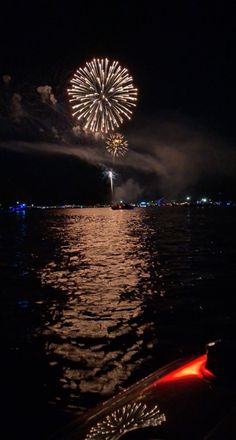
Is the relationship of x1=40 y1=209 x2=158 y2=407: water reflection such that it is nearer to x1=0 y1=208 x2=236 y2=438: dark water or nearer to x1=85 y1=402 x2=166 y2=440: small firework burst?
x1=0 y1=208 x2=236 y2=438: dark water

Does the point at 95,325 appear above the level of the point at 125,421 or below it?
below

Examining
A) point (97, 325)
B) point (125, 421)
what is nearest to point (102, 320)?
point (97, 325)

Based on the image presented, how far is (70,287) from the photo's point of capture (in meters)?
19.5

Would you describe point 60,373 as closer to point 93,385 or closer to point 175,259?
point 93,385

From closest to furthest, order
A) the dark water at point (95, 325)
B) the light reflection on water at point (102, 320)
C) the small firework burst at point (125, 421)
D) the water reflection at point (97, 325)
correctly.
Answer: the small firework burst at point (125, 421) → the dark water at point (95, 325) → the light reflection on water at point (102, 320) → the water reflection at point (97, 325)

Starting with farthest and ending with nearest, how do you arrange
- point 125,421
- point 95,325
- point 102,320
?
point 102,320, point 95,325, point 125,421

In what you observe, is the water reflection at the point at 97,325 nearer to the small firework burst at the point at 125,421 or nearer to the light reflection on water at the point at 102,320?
the light reflection on water at the point at 102,320

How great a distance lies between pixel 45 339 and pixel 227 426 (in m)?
9.07

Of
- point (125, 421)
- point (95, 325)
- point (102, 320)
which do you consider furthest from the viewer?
point (102, 320)

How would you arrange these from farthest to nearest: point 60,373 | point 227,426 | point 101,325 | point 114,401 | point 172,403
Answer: point 101,325
point 60,373
point 114,401
point 172,403
point 227,426

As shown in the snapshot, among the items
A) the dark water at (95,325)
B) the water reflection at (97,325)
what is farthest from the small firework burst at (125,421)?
the water reflection at (97,325)

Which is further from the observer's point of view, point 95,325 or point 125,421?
point 95,325

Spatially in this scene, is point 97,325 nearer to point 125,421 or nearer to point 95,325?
point 95,325

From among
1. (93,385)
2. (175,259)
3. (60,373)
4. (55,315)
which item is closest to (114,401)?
(93,385)
